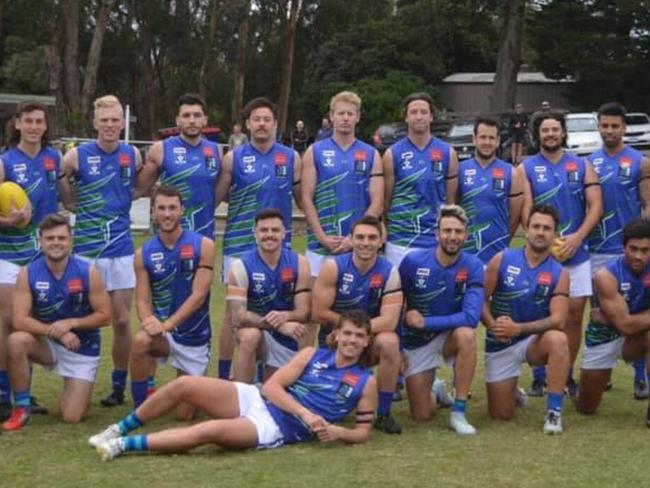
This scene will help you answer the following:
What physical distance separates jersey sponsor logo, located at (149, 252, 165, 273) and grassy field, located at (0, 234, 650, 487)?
936 mm

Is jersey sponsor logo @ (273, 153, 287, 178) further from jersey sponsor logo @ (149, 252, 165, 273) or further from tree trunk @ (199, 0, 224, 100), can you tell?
tree trunk @ (199, 0, 224, 100)

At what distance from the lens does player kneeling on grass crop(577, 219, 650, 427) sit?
7.05 metres

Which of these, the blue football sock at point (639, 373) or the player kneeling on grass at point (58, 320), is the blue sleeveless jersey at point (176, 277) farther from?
the blue football sock at point (639, 373)

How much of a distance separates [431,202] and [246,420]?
245cm

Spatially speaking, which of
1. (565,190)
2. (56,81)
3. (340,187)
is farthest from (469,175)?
(56,81)

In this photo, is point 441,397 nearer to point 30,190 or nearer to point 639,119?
point 30,190

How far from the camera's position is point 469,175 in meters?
7.89

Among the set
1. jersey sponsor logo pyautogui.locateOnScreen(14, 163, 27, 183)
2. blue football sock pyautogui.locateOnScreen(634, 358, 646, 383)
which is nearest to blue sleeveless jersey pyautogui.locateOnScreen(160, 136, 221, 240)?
jersey sponsor logo pyautogui.locateOnScreen(14, 163, 27, 183)

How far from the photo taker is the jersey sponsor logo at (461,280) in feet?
23.1

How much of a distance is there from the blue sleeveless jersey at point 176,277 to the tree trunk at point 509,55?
29.9 metres

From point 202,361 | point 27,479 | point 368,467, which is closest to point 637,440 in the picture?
point 368,467

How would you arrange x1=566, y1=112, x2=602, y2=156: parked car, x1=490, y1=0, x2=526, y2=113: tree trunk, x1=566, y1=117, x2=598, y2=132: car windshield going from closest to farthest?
x1=566, y1=112, x2=602, y2=156: parked car < x1=566, y1=117, x2=598, y2=132: car windshield < x1=490, y1=0, x2=526, y2=113: tree trunk

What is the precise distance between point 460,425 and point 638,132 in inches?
1084

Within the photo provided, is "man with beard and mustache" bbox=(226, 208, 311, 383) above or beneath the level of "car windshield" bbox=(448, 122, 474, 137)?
beneath
